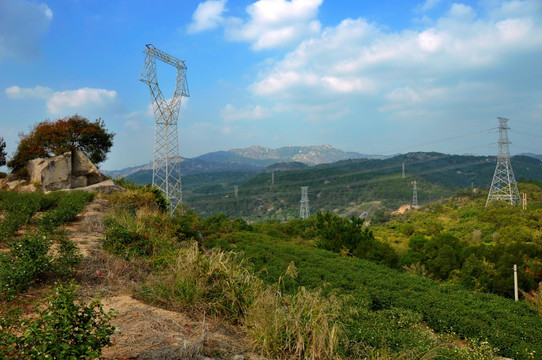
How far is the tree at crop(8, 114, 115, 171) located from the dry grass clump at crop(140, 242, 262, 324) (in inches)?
437

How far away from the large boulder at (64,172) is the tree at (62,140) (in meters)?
0.59

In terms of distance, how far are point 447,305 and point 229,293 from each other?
544cm

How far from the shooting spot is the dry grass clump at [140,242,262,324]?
461 centimetres

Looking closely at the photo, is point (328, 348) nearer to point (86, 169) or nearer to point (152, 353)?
point (152, 353)

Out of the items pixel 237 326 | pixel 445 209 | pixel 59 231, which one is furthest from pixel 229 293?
pixel 445 209

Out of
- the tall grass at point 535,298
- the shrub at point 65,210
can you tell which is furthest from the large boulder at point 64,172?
the tall grass at point 535,298

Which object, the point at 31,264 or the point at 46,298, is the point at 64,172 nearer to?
the point at 31,264

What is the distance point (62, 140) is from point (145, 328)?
1307 centimetres

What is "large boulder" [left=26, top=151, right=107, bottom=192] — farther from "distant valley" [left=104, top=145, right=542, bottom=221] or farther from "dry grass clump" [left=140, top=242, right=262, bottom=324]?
"distant valley" [left=104, top=145, right=542, bottom=221]

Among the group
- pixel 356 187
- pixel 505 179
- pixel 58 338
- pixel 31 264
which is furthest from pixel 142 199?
pixel 356 187

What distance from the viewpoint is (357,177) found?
325ft

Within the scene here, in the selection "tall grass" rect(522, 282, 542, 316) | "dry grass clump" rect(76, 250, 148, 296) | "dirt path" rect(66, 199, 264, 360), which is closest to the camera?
"dirt path" rect(66, 199, 264, 360)

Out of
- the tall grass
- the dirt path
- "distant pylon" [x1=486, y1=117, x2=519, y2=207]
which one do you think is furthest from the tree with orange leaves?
"distant pylon" [x1=486, y1=117, x2=519, y2=207]

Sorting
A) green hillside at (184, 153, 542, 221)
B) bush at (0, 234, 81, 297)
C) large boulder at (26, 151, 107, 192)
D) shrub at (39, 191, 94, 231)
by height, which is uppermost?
large boulder at (26, 151, 107, 192)
